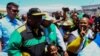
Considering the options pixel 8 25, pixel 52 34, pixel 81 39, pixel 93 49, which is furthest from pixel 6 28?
pixel 93 49

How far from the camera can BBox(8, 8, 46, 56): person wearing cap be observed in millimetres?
6891

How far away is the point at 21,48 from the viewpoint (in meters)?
6.97

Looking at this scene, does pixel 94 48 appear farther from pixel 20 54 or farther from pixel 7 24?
pixel 7 24

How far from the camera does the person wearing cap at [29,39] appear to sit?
6.89 meters

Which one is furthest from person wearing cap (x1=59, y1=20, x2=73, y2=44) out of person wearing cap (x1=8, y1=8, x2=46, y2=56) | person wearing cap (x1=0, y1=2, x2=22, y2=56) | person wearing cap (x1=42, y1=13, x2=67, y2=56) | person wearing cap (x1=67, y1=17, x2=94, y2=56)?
person wearing cap (x1=8, y1=8, x2=46, y2=56)

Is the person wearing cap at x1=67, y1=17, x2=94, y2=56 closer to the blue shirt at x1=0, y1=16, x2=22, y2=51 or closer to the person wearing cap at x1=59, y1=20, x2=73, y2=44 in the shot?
the blue shirt at x1=0, y1=16, x2=22, y2=51

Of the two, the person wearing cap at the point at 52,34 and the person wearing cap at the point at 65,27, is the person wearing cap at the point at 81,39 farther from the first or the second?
the person wearing cap at the point at 65,27

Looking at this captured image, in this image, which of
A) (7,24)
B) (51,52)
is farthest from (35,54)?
(7,24)

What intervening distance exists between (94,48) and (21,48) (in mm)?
1151

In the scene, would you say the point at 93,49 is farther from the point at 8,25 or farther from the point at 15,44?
the point at 8,25

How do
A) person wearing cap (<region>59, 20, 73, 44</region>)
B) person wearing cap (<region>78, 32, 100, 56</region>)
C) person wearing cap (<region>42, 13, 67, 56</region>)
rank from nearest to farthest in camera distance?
1. person wearing cap (<region>78, 32, 100, 56</region>)
2. person wearing cap (<region>42, 13, 67, 56</region>)
3. person wearing cap (<region>59, 20, 73, 44</region>)

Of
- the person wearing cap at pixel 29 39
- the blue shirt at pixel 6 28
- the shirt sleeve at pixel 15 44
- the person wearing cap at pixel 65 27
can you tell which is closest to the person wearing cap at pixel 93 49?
the person wearing cap at pixel 29 39

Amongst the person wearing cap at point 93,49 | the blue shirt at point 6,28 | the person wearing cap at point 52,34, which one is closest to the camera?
the person wearing cap at point 93,49

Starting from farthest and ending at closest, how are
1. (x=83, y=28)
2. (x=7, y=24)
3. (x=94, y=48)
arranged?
(x=7, y=24)
(x=83, y=28)
(x=94, y=48)
